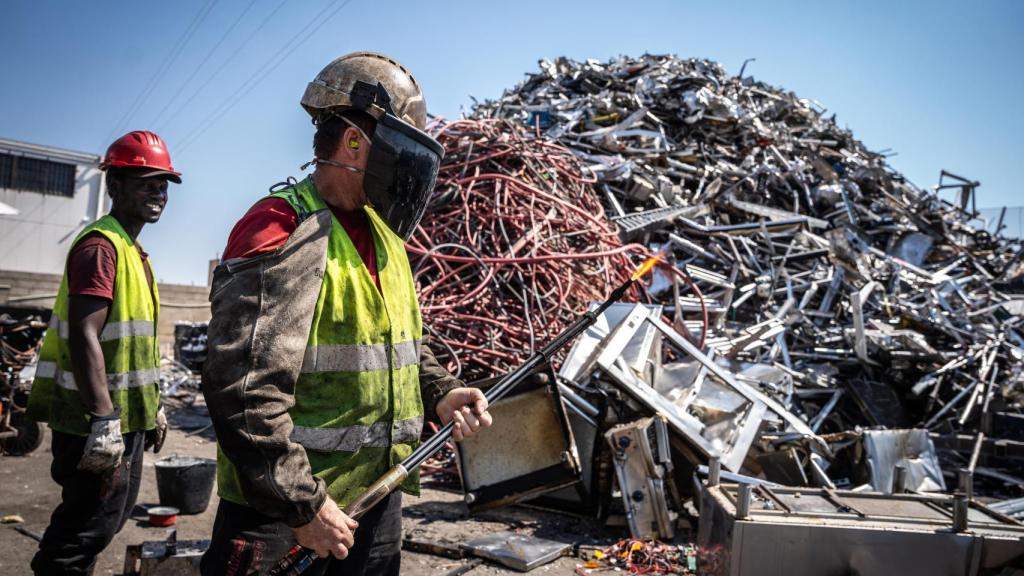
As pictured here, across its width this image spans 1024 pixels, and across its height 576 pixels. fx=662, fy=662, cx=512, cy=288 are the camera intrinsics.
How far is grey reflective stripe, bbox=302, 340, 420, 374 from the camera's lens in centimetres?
164

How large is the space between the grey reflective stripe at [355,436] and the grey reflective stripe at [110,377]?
1.48 meters

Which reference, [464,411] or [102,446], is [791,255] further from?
[102,446]

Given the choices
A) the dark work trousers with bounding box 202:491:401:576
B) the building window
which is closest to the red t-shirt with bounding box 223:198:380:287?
the dark work trousers with bounding box 202:491:401:576

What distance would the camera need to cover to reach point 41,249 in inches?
587

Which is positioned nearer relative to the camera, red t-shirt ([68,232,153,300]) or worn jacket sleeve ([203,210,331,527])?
worn jacket sleeve ([203,210,331,527])

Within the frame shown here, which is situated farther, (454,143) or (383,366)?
(454,143)

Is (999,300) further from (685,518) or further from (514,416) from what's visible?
(514,416)

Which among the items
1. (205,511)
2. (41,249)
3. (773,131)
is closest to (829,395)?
(205,511)

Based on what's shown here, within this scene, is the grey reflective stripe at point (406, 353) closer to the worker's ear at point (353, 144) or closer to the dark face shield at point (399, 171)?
the dark face shield at point (399, 171)

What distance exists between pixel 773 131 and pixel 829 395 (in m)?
8.10

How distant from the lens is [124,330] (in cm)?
271

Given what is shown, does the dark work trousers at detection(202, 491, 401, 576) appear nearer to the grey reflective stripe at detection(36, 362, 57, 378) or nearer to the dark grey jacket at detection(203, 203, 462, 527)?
the dark grey jacket at detection(203, 203, 462, 527)

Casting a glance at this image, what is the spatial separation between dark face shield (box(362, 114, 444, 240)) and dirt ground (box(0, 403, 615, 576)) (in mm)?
2626

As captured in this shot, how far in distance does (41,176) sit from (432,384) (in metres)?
15.7
